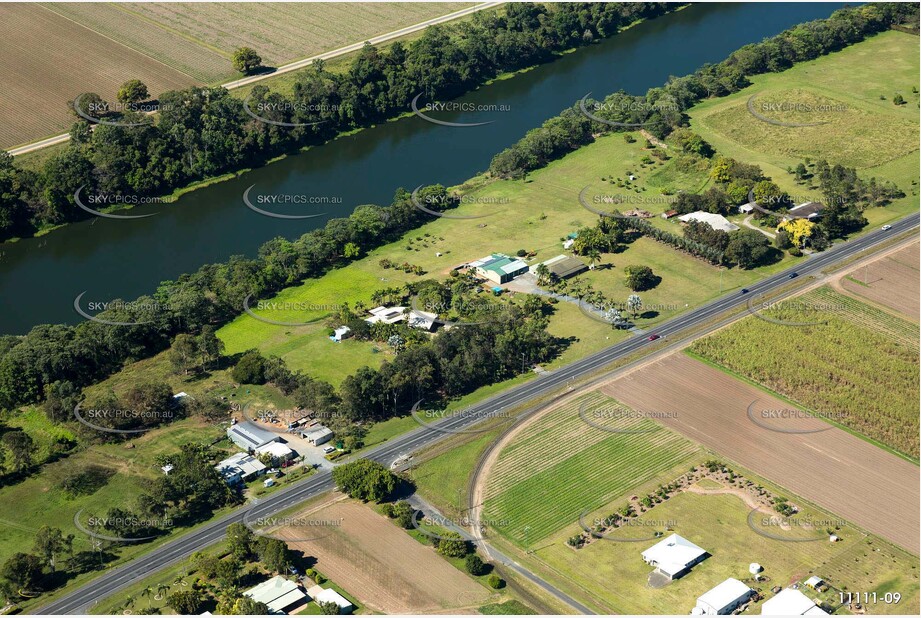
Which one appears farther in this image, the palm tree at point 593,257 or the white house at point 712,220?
the white house at point 712,220

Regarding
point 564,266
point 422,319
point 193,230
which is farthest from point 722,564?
point 193,230

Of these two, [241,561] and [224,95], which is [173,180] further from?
[241,561]

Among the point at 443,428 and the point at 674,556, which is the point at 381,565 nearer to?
the point at 443,428

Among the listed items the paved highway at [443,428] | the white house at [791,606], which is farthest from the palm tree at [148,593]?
the white house at [791,606]

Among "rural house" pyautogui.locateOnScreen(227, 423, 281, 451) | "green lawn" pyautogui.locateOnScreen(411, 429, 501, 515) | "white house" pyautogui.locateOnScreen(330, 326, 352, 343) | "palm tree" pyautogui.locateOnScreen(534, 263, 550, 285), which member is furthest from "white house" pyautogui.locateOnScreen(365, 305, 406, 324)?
"green lawn" pyautogui.locateOnScreen(411, 429, 501, 515)

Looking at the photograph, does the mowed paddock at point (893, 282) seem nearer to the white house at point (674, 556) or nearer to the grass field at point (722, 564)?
the grass field at point (722, 564)

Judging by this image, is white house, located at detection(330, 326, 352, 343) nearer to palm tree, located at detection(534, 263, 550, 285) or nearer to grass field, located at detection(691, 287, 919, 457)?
palm tree, located at detection(534, 263, 550, 285)

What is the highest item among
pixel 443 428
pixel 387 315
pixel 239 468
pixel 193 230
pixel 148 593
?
pixel 387 315
